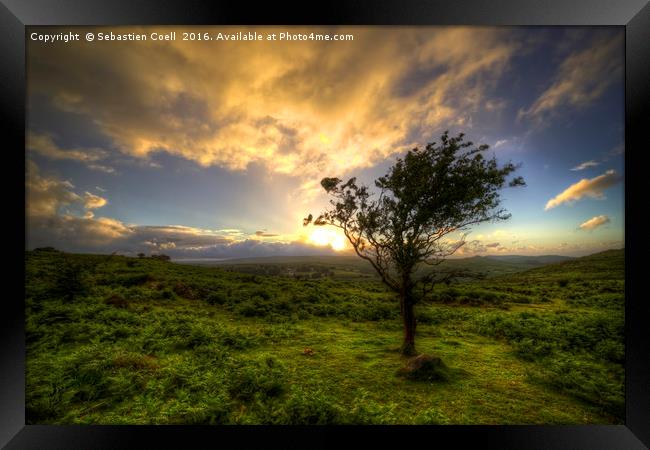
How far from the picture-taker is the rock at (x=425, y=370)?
6.71 meters

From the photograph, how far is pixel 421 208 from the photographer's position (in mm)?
7438

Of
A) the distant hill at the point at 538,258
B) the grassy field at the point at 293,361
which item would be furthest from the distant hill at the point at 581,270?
the grassy field at the point at 293,361

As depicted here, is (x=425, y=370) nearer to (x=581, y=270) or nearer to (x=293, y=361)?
(x=293, y=361)

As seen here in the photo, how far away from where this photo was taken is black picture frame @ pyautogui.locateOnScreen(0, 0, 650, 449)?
517cm

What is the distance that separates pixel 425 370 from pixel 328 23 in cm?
953

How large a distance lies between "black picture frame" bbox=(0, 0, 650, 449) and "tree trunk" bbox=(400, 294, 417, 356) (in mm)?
2637

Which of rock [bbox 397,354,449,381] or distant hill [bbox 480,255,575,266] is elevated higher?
distant hill [bbox 480,255,575,266]

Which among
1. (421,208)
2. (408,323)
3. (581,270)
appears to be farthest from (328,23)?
(581,270)

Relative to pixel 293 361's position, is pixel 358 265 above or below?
above

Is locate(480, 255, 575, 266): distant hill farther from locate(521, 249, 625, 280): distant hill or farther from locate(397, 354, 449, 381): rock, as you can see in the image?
locate(397, 354, 449, 381): rock

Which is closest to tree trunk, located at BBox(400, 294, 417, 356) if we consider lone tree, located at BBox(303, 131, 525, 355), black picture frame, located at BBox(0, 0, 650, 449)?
lone tree, located at BBox(303, 131, 525, 355)

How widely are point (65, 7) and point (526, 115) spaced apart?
1310 centimetres

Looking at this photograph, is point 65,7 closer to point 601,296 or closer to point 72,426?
point 72,426

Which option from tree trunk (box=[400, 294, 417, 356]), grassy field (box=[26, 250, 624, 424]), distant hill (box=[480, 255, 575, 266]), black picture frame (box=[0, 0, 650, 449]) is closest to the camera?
black picture frame (box=[0, 0, 650, 449])
